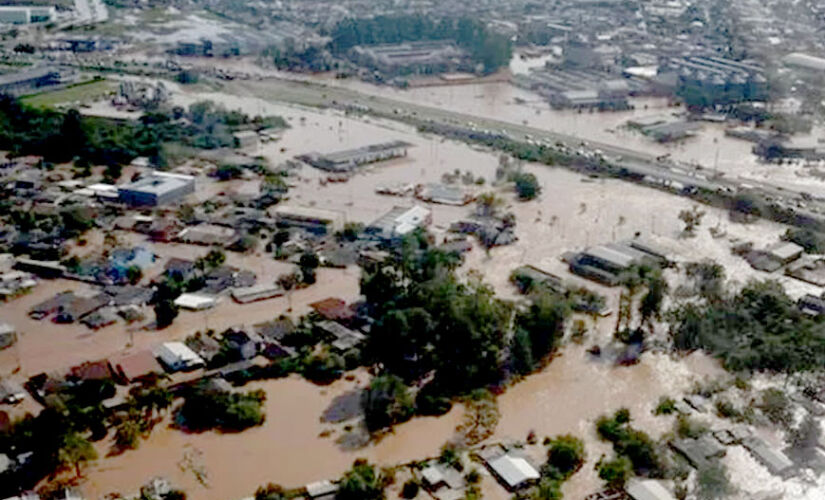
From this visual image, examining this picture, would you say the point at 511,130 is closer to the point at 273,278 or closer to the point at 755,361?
the point at 273,278

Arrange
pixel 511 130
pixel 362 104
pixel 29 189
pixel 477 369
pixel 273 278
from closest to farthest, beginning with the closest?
pixel 477 369, pixel 273 278, pixel 29 189, pixel 511 130, pixel 362 104

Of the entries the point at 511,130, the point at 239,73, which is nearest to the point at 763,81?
the point at 511,130

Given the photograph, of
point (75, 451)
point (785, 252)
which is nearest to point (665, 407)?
point (785, 252)

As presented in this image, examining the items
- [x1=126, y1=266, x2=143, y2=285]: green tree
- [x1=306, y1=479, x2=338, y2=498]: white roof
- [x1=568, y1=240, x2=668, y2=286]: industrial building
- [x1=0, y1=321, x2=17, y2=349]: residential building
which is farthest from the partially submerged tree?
[x1=0, y1=321, x2=17, y2=349]: residential building

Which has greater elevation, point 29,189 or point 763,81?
Answer: point 763,81

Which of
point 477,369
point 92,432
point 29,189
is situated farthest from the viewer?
point 29,189

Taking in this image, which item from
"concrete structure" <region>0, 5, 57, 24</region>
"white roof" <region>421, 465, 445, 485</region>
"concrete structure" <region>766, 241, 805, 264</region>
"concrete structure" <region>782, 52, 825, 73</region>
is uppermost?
"concrete structure" <region>782, 52, 825, 73</region>

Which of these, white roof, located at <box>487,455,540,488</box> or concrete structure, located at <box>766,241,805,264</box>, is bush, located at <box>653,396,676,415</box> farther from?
concrete structure, located at <box>766,241,805,264</box>
